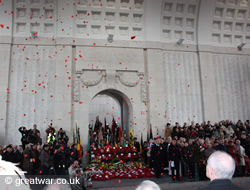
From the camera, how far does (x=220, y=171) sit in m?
2.41

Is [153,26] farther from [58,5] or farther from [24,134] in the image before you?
[24,134]

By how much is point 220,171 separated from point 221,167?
0.13 feet

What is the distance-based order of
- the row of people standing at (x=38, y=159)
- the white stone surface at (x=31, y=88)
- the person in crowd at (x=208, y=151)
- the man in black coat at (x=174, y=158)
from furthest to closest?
the white stone surface at (x=31, y=88) < the man in black coat at (x=174, y=158) < the person in crowd at (x=208, y=151) < the row of people standing at (x=38, y=159)

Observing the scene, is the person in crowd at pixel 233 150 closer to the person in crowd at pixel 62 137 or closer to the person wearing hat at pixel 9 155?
the person in crowd at pixel 62 137

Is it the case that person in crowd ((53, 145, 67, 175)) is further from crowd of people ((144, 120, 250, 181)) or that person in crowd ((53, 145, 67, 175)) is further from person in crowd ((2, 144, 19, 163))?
crowd of people ((144, 120, 250, 181))

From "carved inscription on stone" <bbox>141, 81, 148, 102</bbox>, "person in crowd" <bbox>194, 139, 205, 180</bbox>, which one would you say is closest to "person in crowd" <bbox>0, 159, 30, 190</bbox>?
"person in crowd" <bbox>194, 139, 205, 180</bbox>

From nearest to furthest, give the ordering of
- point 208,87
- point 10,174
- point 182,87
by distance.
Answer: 1. point 10,174
2. point 182,87
3. point 208,87

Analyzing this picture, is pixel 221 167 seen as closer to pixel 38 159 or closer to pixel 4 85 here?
pixel 38 159

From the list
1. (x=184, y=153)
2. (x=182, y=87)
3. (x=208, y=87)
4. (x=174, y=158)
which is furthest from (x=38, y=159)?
(x=208, y=87)

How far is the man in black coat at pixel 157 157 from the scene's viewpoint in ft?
38.0

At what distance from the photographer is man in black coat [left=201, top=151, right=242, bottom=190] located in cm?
233

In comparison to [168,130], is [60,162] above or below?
below

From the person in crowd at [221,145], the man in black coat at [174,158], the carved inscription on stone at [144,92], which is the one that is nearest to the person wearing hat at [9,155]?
the man in black coat at [174,158]

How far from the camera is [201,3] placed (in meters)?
18.0
